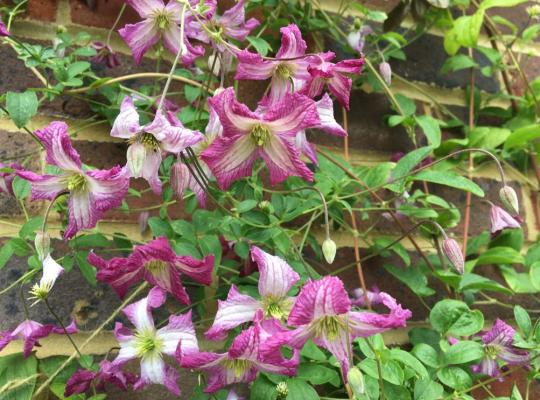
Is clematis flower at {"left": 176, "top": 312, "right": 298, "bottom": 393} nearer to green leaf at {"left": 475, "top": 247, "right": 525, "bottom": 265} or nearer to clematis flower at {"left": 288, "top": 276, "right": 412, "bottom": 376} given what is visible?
clematis flower at {"left": 288, "top": 276, "right": 412, "bottom": 376}

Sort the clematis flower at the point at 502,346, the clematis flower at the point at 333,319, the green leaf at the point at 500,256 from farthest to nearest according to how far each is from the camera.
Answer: the green leaf at the point at 500,256, the clematis flower at the point at 502,346, the clematis flower at the point at 333,319

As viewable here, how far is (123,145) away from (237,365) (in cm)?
36

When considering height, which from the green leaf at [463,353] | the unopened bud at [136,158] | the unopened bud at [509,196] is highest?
the unopened bud at [136,158]

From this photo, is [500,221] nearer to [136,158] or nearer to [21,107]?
[136,158]

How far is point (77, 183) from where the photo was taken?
0.57m

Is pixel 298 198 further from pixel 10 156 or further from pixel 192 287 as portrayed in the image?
pixel 10 156

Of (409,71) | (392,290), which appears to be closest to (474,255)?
(392,290)

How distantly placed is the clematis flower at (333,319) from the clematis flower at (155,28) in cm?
32

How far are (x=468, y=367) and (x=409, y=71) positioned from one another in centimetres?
50

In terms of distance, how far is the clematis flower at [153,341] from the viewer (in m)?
0.61

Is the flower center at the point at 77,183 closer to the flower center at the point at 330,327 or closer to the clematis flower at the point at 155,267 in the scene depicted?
the clematis flower at the point at 155,267

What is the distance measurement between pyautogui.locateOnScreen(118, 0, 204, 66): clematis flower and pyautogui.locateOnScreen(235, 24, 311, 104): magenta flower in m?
0.10

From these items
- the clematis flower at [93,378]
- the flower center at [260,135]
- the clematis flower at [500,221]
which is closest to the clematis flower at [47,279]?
the clematis flower at [93,378]

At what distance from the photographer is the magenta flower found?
0.58 meters
